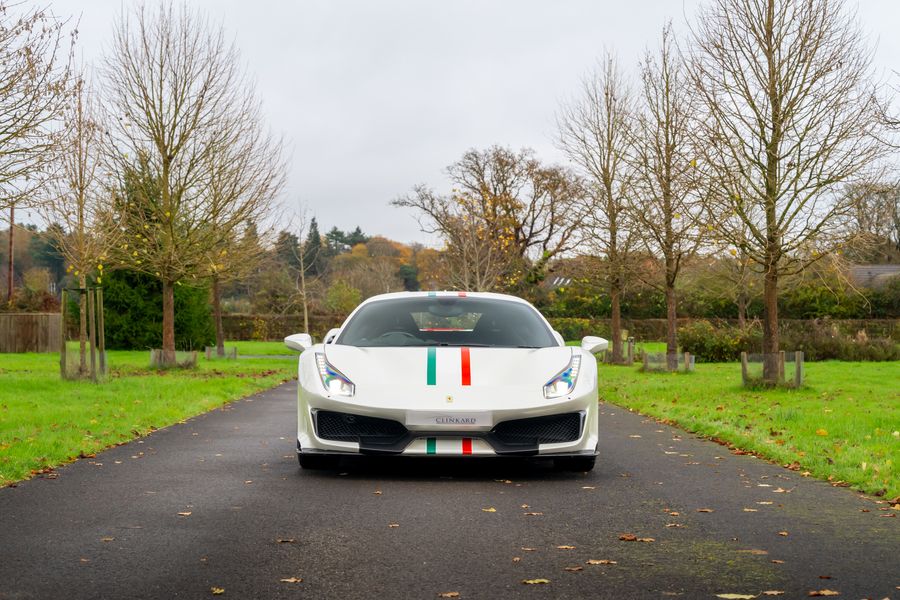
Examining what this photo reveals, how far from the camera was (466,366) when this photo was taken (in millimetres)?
7680

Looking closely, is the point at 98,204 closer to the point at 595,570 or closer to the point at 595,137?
the point at 595,137

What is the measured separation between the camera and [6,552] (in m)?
4.98

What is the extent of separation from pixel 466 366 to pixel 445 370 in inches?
6.7

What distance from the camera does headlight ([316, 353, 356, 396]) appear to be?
7.54 metres

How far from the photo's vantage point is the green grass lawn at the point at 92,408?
357 inches

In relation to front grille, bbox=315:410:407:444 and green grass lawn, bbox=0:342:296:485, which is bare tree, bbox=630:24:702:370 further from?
front grille, bbox=315:410:407:444

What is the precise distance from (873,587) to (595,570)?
3.97 ft

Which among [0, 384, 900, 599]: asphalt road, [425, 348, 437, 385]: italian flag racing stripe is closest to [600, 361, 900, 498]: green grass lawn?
[0, 384, 900, 599]: asphalt road

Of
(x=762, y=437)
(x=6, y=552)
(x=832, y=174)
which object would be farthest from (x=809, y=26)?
(x=6, y=552)

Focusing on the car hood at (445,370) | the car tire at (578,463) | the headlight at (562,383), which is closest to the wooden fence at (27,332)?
the car hood at (445,370)

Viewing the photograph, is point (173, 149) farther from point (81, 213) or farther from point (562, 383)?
point (562, 383)

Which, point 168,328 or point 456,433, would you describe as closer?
point 456,433

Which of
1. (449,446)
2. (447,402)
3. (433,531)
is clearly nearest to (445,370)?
(447,402)

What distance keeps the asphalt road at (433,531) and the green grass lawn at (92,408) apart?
0.54 meters
